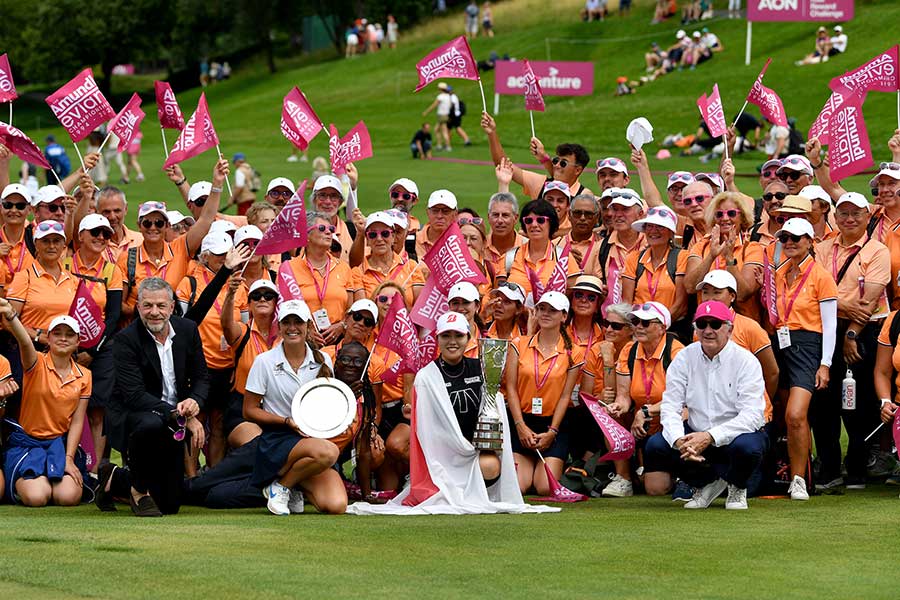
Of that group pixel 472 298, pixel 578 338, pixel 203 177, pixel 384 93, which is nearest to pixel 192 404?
pixel 472 298

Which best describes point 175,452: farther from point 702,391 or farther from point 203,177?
point 203,177

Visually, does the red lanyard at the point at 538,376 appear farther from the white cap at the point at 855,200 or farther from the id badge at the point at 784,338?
the white cap at the point at 855,200

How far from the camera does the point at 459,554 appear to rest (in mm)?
9992

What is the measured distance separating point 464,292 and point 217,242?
2.50 metres

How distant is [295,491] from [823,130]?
737 centimetres

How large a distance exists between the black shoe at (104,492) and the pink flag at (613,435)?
4.08 metres

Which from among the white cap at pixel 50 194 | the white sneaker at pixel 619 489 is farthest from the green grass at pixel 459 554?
the white cap at pixel 50 194

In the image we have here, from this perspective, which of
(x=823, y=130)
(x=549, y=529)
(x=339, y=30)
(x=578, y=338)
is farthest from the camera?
(x=339, y=30)

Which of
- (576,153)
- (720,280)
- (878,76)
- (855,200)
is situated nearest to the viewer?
(720,280)

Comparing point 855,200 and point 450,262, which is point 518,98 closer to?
point 855,200

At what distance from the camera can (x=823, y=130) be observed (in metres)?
16.7

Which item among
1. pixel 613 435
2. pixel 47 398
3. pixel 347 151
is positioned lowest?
pixel 613 435

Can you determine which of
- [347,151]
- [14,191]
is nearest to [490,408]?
[14,191]

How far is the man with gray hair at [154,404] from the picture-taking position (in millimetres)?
12195
